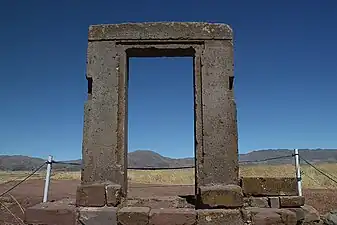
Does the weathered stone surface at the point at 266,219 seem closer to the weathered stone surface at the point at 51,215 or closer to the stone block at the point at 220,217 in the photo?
the stone block at the point at 220,217

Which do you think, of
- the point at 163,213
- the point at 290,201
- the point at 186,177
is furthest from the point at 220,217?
the point at 186,177

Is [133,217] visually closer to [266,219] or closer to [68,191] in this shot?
[266,219]

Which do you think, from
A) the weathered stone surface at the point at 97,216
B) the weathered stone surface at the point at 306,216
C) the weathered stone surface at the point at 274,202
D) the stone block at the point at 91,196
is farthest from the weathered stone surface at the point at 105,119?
the weathered stone surface at the point at 306,216

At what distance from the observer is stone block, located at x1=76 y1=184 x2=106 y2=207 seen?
539 centimetres

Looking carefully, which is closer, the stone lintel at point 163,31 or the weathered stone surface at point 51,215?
Answer: the weathered stone surface at point 51,215

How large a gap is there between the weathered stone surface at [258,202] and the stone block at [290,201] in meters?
0.28

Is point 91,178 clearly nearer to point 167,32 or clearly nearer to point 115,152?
point 115,152

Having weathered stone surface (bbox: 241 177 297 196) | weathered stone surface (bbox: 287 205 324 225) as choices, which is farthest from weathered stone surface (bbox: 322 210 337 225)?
weathered stone surface (bbox: 241 177 297 196)

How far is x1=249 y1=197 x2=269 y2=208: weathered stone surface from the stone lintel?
270cm

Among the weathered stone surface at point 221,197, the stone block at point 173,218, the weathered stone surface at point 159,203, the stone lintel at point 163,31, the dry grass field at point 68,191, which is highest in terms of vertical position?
the stone lintel at point 163,31

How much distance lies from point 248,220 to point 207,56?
2671 millimetres

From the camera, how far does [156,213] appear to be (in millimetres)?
5184

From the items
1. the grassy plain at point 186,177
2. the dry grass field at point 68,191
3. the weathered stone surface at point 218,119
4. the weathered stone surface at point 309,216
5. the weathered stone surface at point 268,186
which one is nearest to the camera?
the weathered stone surface at point 218,119

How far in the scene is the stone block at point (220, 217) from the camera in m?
5.23
